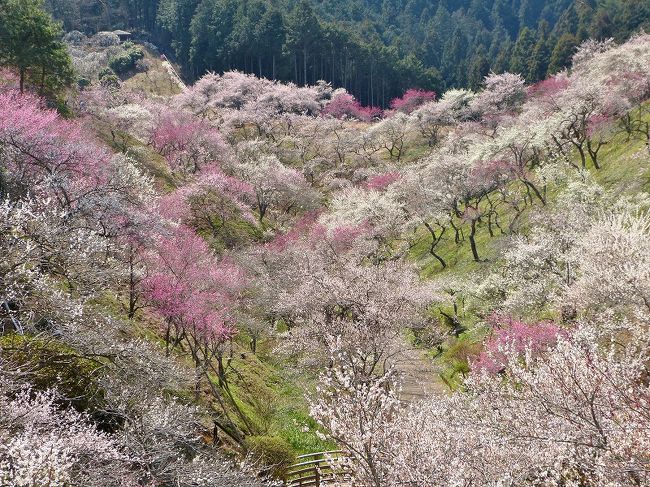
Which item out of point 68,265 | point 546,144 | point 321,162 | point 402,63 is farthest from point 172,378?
point 402,63

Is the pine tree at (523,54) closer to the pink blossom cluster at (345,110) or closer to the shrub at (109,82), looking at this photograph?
the pink blossom cluster at (345,110)

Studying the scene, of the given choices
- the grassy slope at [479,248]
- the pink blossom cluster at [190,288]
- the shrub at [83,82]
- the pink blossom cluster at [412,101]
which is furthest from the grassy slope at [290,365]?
the pink blossom cluster at [412,101]

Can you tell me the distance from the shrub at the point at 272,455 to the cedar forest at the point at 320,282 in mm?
82

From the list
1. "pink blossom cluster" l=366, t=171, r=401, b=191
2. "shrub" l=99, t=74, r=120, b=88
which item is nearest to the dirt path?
"pink blossom cluster" l=366, t=171, r=401, b=191

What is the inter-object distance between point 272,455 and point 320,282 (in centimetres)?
800

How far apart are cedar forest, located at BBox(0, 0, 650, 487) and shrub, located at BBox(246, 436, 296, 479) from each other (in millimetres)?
82

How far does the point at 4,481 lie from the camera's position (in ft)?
19.6

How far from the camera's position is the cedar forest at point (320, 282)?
8.52 m

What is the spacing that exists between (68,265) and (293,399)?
14.7 metres

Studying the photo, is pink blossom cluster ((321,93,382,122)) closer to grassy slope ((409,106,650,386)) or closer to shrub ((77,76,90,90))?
shrub ((77,76,90,90))

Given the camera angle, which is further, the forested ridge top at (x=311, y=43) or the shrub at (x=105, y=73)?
the forested ridge top at (x=311, y=43)

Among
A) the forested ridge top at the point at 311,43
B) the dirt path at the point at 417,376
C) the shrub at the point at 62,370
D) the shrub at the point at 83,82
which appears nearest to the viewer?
the shrub at the point at 62,370

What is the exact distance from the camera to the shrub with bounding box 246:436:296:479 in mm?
13719

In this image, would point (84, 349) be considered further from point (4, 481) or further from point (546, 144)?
point (546, 144)
